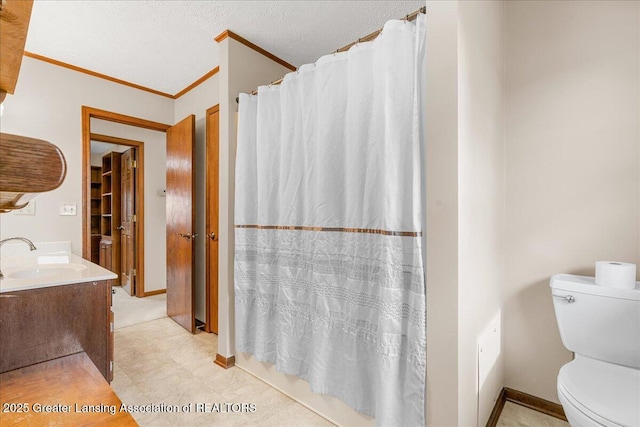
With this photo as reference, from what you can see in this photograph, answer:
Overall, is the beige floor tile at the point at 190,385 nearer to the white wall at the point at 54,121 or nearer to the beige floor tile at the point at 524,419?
the beige floor tile at the point at 524,419

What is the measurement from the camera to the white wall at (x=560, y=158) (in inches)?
60.9

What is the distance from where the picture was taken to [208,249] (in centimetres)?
289

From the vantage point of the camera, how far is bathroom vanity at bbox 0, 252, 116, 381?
134 cm

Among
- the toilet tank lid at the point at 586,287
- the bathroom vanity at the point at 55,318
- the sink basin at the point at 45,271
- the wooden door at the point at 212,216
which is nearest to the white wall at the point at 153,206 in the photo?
the wooden door at the point at 212,216

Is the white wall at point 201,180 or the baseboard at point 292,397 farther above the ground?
the white wall at point 201,180

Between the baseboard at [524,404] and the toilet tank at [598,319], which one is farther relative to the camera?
the baseboard at [524,404]

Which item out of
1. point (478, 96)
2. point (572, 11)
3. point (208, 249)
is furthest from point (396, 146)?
point (208, 249)

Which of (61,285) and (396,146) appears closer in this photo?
(396,146)

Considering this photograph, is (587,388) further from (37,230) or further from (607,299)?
(37,230)

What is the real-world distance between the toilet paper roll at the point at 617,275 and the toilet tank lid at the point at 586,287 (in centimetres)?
2

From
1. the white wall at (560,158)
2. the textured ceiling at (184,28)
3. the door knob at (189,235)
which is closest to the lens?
the white wall at (560,158)

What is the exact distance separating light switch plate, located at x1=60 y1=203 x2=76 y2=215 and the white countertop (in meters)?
0.38

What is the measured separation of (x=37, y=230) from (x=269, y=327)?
2248 mm

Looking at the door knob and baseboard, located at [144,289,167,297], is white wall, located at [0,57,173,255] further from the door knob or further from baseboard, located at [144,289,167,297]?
baseboard, located at [144,289,167,297]
